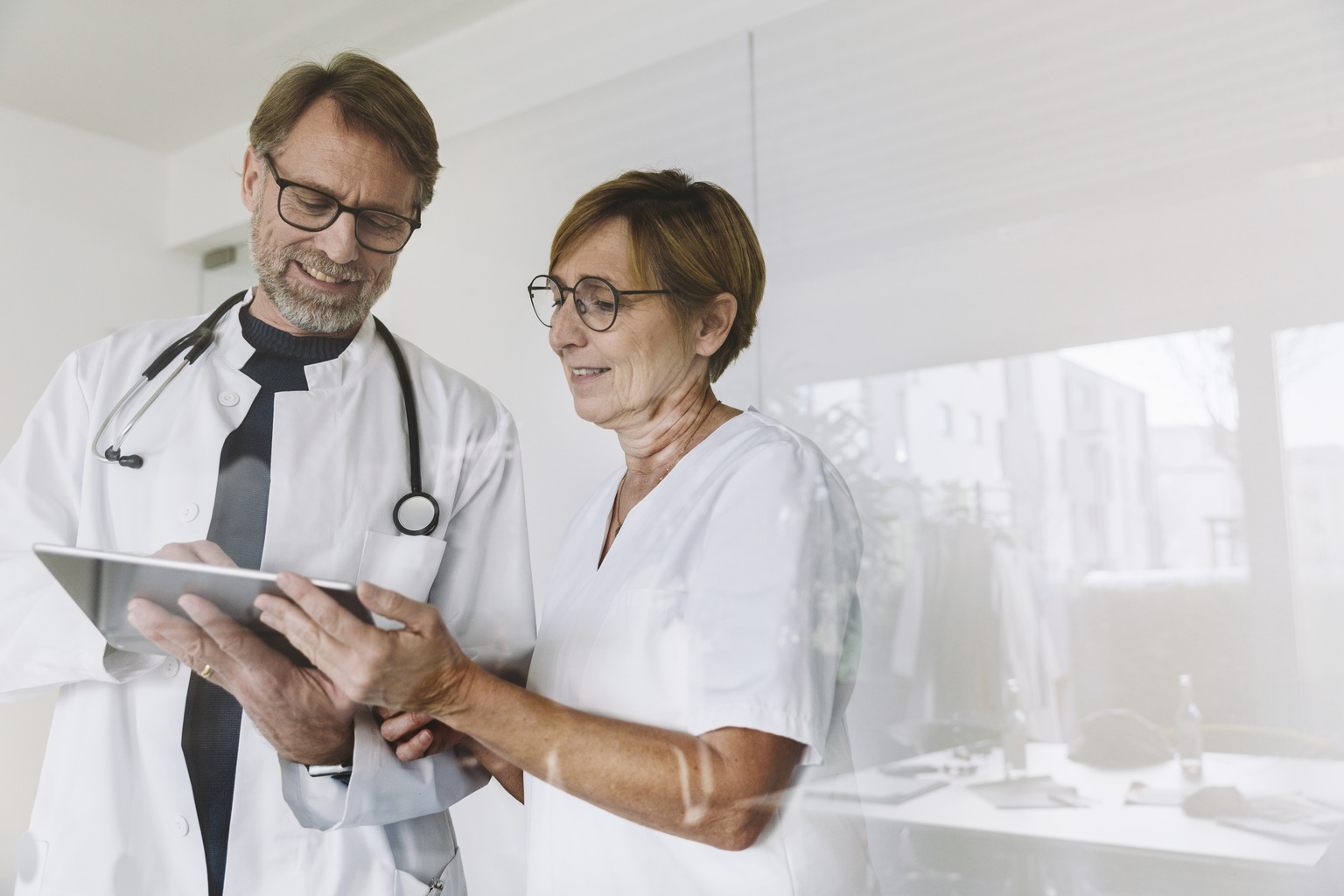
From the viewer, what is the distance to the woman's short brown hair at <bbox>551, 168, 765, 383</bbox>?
988 millimetres

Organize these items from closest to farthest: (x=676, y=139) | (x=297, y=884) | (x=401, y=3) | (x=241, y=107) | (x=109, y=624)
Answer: (x=109, y=624), (x=297, y=884), (x=241, y=107), (x=401, y=3), (x=676, y=139)

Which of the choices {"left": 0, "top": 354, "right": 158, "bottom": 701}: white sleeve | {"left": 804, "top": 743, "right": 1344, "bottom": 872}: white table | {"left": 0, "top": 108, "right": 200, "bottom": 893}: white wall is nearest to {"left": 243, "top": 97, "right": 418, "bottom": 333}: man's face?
{"left": 0, "top": 108, "right": 200, "bottom": 893}: white wall

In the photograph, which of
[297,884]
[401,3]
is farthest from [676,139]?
[297,884]

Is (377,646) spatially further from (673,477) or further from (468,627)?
(673,477)

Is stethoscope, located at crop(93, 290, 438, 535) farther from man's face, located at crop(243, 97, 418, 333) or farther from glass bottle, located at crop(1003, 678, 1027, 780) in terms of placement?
glass bottle, located at crop(1003, 678, 1027, 780)

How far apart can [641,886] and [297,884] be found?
1.10 feet

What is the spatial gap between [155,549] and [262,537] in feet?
0.28

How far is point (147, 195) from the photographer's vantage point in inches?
38.0

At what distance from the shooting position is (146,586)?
0.70 meters

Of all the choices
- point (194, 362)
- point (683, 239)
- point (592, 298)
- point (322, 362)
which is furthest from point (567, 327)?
point (194, 362)

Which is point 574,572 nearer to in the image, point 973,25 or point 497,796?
point 497,796

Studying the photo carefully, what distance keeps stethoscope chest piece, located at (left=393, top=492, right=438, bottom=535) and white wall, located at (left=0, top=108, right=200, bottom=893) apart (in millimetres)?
307

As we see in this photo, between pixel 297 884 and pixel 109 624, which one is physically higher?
pixel 109 624

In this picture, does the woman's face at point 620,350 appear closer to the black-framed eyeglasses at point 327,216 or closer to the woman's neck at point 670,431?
the woman's neck at point 670,431
